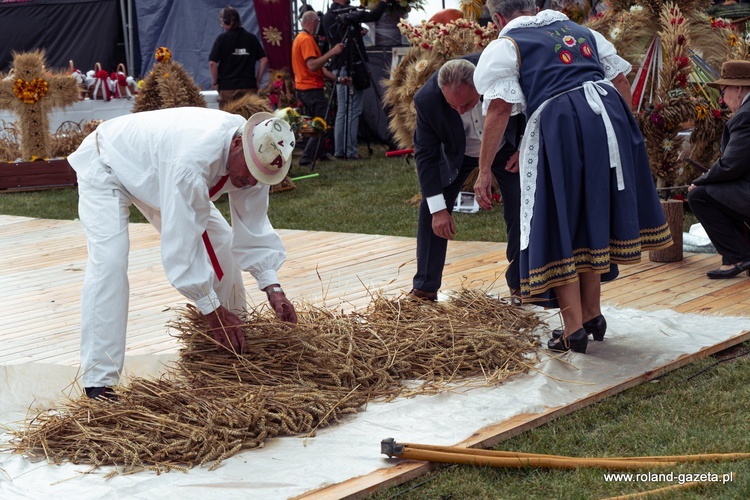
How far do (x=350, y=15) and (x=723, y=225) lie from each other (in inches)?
227

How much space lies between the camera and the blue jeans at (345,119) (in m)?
9.92

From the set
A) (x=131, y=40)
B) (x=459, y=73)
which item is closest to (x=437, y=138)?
(x=459, y=73)

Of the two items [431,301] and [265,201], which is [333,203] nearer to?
[431,301]

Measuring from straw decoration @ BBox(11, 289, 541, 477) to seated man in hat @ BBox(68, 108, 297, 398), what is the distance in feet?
→ 0.43

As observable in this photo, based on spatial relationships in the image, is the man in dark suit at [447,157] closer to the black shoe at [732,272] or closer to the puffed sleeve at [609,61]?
the puffed sleeve at [609,61]

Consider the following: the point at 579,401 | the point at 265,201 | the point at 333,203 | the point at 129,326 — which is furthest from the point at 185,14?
the point at 579,401

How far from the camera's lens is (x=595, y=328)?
11.7ft

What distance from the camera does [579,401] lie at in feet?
9.73

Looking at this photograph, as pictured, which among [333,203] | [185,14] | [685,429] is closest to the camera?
[685,429]

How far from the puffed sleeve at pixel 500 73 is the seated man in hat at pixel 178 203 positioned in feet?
2.45

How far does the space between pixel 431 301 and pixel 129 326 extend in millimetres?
1343

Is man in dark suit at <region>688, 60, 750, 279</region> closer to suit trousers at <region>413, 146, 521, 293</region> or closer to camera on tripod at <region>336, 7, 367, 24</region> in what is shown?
suit trousers at <region>413, 146, 521, 293</region>

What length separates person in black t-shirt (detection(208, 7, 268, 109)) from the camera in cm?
966

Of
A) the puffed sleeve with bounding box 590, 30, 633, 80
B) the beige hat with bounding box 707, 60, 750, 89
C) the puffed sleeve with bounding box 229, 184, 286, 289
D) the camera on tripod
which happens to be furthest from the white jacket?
the camera on tripod
